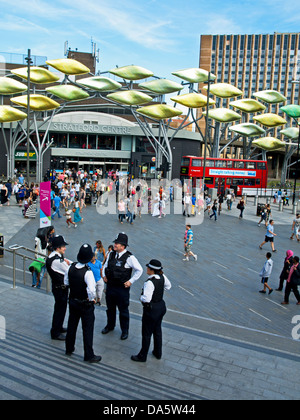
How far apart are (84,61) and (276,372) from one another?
2606 inches

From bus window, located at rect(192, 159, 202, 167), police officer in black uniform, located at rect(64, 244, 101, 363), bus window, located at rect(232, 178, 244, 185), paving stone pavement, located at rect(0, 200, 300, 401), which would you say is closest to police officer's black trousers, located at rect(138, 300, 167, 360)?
paving stone pavement, located at rect(0, 200, 300, 401)

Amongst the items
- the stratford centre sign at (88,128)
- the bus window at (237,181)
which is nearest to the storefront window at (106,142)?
the stratford centre sign at (88,128)

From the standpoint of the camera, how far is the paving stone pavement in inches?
178

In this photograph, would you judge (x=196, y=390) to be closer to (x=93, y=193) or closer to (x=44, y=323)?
(x=44, y=323)

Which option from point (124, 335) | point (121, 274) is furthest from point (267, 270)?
point (121, 274)

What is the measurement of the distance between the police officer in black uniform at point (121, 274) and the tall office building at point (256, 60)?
104m

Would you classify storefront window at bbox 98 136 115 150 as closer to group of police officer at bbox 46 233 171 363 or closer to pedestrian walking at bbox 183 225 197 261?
pedestrian walking at bbox 183 225 197 261

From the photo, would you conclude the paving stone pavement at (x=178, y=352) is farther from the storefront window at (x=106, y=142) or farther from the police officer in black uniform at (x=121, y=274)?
the storefront window at (x=106, y=142)

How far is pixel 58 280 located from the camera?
18.1ft

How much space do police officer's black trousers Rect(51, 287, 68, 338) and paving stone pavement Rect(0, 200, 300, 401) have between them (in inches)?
7.0

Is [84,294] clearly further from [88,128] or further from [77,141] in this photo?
[77,141]
